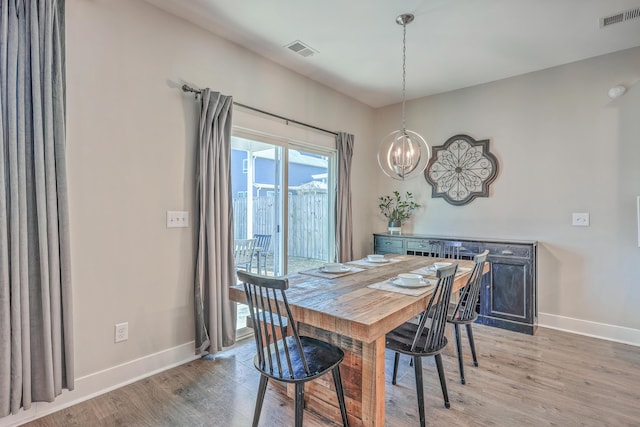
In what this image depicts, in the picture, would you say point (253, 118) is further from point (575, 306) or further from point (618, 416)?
point (575, 306)

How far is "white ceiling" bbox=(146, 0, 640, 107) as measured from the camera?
2.50 meters

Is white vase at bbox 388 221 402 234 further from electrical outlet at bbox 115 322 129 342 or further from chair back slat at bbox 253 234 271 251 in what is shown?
electrical outlet at bbox 115 322 129 342

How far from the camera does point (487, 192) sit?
155 inches

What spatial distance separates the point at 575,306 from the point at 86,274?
4.49 metres

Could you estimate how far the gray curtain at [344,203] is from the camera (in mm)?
4211

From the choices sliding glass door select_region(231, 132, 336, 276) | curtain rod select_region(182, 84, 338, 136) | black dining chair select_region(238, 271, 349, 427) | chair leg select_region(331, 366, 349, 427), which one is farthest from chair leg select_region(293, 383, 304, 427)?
curtain rod select_region(182, 84, 338, 136)

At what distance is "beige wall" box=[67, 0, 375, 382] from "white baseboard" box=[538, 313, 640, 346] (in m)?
3.70

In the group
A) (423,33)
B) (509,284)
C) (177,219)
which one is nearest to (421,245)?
(509,284)

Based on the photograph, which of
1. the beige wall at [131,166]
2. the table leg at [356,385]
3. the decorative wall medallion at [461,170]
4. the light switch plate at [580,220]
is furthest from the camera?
the decorative wall medallion at [461,170]

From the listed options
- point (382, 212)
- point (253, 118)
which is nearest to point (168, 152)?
point (253, 118)

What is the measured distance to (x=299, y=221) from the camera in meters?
3.94

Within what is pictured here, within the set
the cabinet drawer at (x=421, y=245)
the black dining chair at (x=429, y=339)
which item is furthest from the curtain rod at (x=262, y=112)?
the black dining chair at (x=429, y=339)

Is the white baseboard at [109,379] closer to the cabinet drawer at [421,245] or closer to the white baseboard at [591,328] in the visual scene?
the cabinet drawer at [421,245]

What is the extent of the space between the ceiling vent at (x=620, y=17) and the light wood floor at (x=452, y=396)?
283 centimetres
